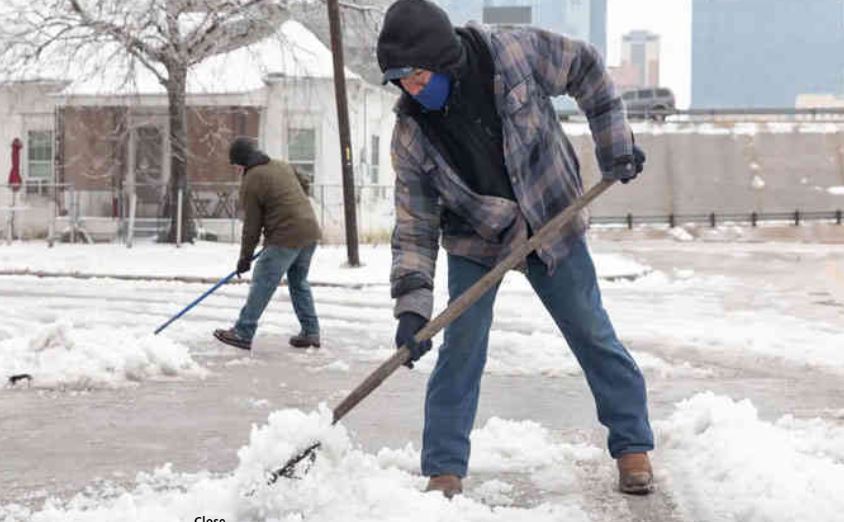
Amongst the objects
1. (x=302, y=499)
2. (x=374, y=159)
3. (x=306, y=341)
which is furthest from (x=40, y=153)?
(x=302, y=499)

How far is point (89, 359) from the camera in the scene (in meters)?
7.43

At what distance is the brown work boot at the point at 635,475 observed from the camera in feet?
14.3

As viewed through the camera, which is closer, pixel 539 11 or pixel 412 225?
pixel 412 225

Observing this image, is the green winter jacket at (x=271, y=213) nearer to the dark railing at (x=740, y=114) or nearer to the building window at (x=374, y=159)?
the building window at (x=374, y=159)

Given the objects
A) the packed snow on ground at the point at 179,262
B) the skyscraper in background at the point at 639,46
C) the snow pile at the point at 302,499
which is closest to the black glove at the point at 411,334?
the snow pile at the point at 302,499

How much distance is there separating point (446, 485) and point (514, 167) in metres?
1.18

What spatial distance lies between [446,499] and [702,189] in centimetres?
3587

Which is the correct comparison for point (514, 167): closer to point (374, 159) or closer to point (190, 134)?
point (190, 134)

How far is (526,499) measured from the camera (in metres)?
4.32

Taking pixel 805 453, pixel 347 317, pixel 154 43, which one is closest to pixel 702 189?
pixel 154 43

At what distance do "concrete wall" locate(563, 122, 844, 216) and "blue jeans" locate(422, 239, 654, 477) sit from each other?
33.2 meters

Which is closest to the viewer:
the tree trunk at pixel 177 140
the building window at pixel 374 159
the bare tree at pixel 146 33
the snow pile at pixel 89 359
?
the snow pile at pixel 89 359

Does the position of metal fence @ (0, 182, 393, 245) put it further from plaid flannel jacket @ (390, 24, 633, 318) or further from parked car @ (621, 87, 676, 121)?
plaid flannel jacket @ (390, 24, 633, 318)

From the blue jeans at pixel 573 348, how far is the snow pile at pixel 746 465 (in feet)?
1.01
